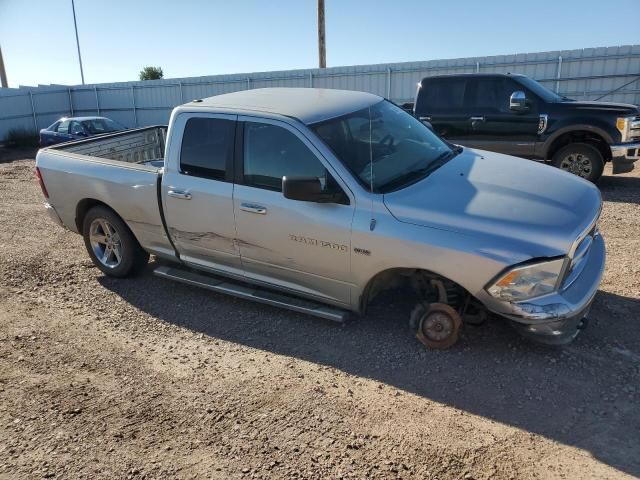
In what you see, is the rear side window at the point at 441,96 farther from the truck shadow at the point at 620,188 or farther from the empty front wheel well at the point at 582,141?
the truck shadow at the point at 620,188

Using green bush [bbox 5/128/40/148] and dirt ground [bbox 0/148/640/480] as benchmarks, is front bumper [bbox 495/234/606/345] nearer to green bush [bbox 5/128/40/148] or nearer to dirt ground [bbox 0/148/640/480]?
dirt ground [bbox 0/148/640/480]

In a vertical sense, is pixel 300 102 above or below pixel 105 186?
above

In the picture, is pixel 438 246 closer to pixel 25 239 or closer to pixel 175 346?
pixel 175 346

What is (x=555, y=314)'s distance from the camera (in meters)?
3.38

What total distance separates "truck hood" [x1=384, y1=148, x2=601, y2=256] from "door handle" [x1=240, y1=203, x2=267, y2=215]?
1.04 meters

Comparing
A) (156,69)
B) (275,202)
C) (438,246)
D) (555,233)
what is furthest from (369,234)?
(156,69)

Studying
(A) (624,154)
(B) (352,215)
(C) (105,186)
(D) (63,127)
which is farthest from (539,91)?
(D) (63,127)

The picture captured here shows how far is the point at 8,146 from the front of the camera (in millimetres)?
22188

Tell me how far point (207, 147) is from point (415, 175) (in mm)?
1855

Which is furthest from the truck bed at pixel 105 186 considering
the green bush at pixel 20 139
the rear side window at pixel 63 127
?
the green bush at pixel 20 139

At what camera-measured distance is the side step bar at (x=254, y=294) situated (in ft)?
14.0

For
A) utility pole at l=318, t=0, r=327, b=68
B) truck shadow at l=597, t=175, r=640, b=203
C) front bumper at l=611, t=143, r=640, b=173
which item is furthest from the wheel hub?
utility pole at l=318, t=0, r=327, b=68

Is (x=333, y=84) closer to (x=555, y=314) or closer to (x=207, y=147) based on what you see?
(x=207, y=147)

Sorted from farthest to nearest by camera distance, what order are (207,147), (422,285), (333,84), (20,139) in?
1. (20,139)
2. (333,84)
3. (207,147)
4. (422,285)
